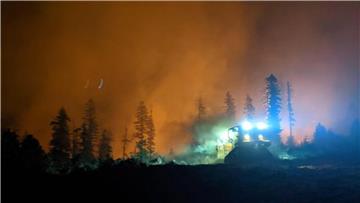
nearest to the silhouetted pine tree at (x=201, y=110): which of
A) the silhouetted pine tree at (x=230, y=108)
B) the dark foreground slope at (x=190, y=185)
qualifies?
the silhouetted pine tree at (x=230, y=108)

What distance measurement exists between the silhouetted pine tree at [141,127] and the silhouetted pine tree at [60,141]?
355 inches

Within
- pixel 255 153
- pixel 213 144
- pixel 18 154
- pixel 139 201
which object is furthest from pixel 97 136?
pixel 139 201

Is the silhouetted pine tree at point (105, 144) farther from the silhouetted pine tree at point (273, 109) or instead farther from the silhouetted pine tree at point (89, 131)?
the silhouetted pine tree at point (273, 109)

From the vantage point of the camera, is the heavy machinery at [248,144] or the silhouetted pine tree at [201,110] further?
the silhouetted pine tree at [201,110]

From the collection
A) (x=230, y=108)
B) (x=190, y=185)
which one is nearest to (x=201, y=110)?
(x=230, y=108)

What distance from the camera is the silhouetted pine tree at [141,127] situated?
5703 centimetres

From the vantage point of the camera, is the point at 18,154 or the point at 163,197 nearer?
the point at 163,197

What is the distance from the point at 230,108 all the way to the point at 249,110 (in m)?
2.75

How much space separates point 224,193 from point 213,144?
3651 cm

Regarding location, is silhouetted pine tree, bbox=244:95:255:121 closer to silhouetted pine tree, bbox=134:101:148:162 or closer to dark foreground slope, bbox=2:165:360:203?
silhouetted pine tree, bbox=134:101:148:162

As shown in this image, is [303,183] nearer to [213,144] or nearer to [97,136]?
[213,144]

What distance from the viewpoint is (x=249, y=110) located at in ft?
196

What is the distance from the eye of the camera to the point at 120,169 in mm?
32906

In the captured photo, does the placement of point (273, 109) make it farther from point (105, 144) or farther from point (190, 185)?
point (190, 185)
